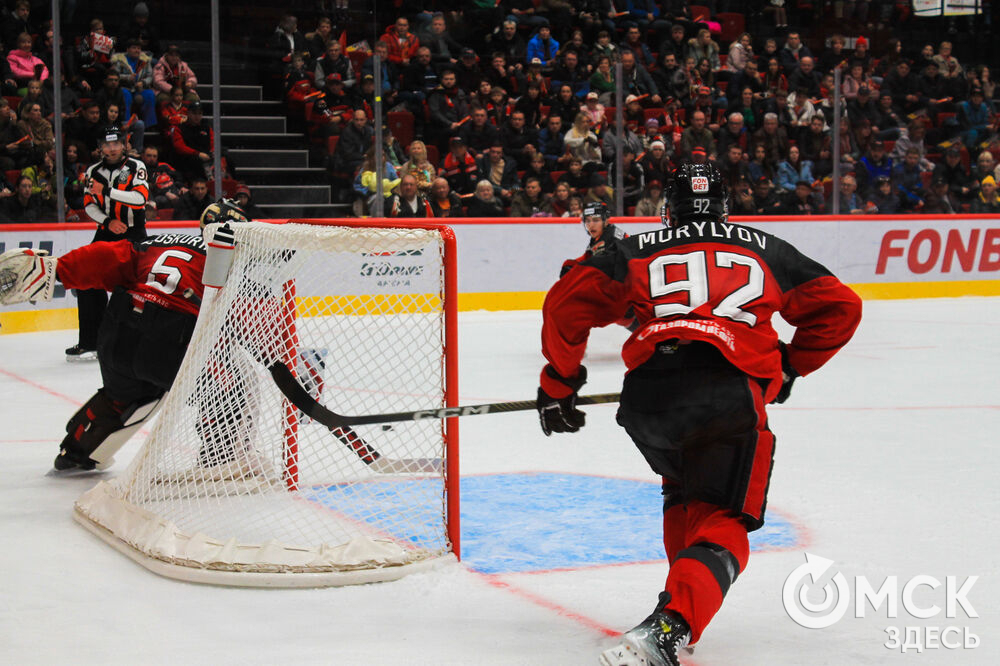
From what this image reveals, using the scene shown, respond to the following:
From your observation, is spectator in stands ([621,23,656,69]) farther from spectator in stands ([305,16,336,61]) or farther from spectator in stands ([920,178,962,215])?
spectator in stands ([305,16,336,61])

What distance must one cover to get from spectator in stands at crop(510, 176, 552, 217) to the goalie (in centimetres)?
653

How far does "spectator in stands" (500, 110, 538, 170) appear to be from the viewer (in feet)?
37.2

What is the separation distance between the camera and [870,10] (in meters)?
15.5

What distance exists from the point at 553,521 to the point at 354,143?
706 cm

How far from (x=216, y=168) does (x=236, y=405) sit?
6424mm

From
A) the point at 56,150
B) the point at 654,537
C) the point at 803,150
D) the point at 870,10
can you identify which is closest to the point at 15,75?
the point at 56,150

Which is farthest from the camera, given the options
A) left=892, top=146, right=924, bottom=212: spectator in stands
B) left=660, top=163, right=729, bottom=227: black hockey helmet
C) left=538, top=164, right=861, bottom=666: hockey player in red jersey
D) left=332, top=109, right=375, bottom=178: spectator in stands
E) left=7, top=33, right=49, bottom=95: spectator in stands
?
left=892, top=146, right=924, bottom=212: spectator in stands

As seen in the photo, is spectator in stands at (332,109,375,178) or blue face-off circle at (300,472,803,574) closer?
blue face-off circle at (300,472,803,574)

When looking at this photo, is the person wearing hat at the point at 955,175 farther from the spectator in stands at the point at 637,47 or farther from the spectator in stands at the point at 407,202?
the spectator in stands at the point at 407,202

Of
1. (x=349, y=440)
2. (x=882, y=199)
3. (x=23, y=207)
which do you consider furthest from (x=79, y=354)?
(x=882, y=199)

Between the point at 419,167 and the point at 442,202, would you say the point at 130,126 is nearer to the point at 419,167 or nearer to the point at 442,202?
the point at 419,167

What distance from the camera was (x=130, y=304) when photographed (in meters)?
4.23

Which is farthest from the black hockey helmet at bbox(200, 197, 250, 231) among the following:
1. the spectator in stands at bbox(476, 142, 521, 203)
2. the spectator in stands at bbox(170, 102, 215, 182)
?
the spectator in stands at bbox(476, 142, 521, 203)

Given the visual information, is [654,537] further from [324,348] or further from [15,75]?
[15,75]
